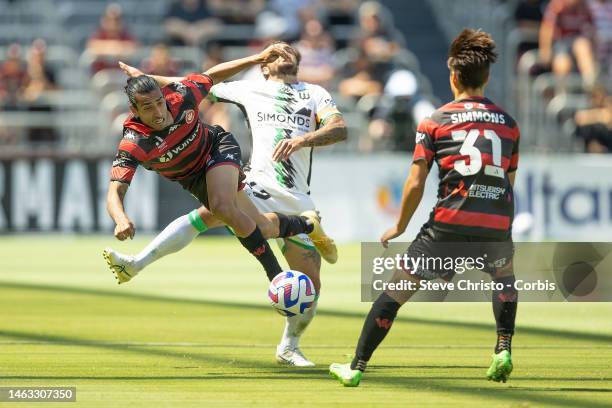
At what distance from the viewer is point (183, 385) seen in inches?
305

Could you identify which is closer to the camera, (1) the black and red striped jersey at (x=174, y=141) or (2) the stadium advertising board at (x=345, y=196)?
(1) the black and red striped jersey at (x=174, y=141)

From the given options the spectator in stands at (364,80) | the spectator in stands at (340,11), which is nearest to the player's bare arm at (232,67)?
the spectator in stands at (364,80)

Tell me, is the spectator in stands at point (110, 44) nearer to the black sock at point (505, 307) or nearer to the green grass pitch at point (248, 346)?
the green grass pitch at point (248, 346)

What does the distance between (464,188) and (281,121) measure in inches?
91.2

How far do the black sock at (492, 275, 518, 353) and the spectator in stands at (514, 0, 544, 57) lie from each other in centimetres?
1562

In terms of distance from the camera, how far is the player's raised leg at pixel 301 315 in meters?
8.84

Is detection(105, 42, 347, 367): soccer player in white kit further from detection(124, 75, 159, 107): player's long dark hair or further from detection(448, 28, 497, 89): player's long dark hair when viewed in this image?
detection(448, 28, 497, 89): player's long dark hair

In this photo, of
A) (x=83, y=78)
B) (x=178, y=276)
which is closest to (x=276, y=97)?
(x=178, y=276)

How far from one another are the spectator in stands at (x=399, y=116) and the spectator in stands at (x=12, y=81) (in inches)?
241

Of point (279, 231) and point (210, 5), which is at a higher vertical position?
point (210, 5)

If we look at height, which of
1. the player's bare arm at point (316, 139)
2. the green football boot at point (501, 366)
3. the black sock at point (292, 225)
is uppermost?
the player's bare arm at point (316, 139)

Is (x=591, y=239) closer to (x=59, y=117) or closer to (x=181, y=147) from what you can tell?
(x=59, y=117)

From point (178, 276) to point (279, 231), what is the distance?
6.71 m

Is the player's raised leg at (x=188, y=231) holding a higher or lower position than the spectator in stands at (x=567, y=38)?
lower
